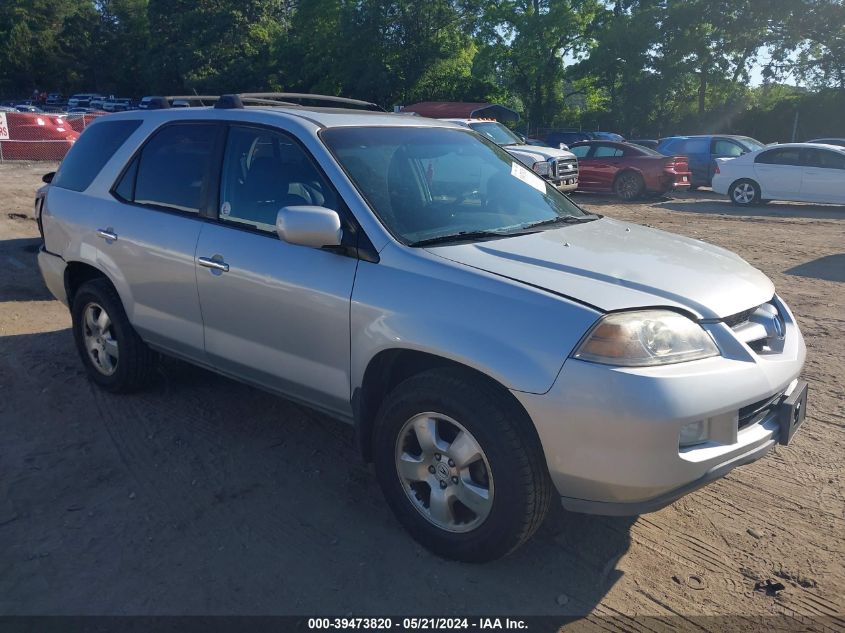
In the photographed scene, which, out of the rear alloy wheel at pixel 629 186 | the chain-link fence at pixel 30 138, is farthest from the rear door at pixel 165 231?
the chain-link fence at pixel 30 138

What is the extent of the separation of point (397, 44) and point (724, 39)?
1632cm

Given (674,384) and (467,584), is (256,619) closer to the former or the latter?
(467,584)

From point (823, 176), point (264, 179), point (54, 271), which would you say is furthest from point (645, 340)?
point (823, 176)

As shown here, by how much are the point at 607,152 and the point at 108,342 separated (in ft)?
50.0

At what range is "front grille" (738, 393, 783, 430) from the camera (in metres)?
2.87

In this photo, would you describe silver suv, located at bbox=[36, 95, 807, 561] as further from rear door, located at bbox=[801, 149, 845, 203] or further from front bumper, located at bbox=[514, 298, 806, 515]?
rear door, located at bbox=[801, 149, 845, 203]

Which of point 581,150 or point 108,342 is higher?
point 581,150

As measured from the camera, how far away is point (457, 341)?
2.88 meters

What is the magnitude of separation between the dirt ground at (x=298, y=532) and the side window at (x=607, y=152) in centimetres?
1353

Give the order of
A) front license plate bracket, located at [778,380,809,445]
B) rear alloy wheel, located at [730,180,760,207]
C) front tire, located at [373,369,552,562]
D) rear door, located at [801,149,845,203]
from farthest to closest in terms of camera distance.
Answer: rear alloy wheel, located at [730,180,760,207] → rear door, located at [801,149,845,203] → front license plate bracket, located at [778,380,809,445] → front tire, located at [373,369,552,562]

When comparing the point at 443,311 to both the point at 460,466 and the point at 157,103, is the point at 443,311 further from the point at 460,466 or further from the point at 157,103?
the point at 157,103

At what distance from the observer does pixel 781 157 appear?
15.7 meters

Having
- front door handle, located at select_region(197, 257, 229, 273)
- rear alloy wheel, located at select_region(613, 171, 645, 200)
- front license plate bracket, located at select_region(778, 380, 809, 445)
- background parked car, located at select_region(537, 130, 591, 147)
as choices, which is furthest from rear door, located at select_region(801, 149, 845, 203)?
front door handle, located at select_region(197, 257, 229, 273)

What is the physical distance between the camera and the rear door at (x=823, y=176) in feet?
49.3
